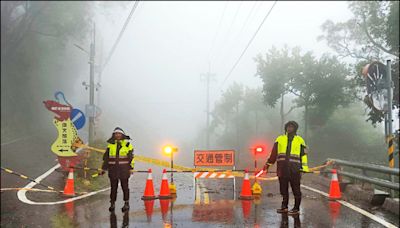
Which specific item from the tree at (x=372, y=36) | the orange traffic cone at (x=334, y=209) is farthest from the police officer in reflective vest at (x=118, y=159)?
the tree at (x=372, y=36)

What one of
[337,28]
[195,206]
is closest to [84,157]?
[195,206]

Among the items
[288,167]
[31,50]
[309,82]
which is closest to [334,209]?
[288,167]

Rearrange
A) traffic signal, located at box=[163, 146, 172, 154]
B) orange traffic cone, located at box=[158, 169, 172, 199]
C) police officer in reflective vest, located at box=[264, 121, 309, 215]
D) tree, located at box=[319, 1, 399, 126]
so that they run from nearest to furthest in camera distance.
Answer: police officer in reflective vest, located at box=[264, 121, 309, 215] < orange traffic cone, located at box=[158, 169, 172, 199] < traffic signal, located at box=[163, 146, 172, 154] < tree, located at box=[319, 1, 399, 126]

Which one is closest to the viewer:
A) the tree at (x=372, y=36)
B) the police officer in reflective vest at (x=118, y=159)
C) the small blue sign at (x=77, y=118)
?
the police officer in reflective vest at (x=118, y=159)

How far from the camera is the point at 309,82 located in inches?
977

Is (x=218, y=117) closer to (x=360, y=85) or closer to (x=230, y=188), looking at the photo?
(x=360, y=85)

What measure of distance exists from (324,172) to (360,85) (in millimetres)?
11517

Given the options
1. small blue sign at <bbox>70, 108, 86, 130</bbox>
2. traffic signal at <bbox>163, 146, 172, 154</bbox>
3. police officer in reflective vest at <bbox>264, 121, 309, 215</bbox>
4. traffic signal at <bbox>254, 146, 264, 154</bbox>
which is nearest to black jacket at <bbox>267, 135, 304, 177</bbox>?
police officer in reflective vest at <bbox>264, 121, 309, 215</bbox>

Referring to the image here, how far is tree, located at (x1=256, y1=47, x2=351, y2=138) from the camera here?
80.1 ft

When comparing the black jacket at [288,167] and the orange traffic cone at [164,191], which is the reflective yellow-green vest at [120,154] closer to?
the orange traffic cone at [164,191]

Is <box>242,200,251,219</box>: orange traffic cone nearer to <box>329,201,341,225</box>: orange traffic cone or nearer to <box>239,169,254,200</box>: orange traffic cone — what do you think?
<box>239,169,254,200</box>: orange traffic cone

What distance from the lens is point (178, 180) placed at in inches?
571

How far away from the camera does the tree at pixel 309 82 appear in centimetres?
2441

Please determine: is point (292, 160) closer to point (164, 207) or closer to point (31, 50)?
point (164, 207)
